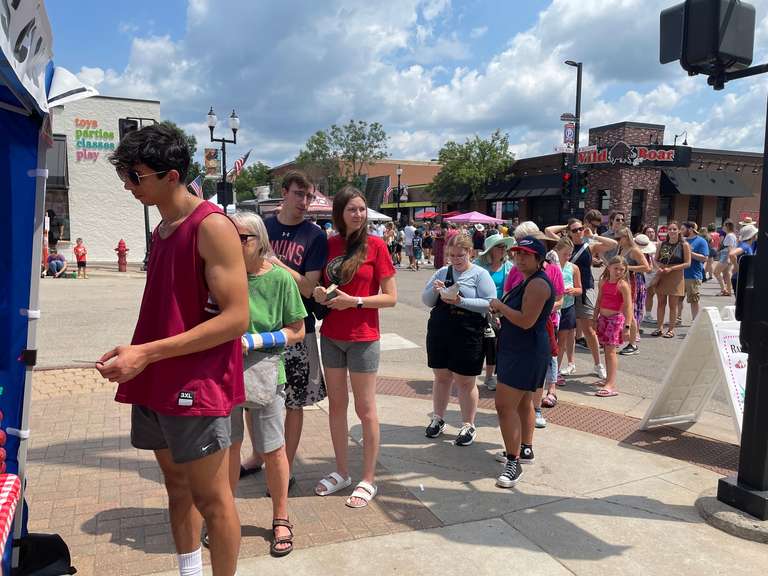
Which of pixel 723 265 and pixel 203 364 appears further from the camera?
pixel 723 265

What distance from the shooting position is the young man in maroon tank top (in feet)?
6.77

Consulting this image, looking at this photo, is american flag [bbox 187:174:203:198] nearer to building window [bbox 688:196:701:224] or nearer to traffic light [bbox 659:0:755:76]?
traffic light [bbox 659:0:755:76]

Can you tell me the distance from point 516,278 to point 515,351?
1058 mm

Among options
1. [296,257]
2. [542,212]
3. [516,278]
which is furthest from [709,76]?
[542,212]

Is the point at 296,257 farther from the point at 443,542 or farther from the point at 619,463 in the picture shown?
the point at 619,463

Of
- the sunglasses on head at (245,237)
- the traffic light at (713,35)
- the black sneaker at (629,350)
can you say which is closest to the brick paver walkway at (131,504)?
the sunglasses on head at (245,237)

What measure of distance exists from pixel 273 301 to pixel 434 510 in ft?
5.32

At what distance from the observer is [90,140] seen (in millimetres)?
22500

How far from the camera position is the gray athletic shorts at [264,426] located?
3.02 m

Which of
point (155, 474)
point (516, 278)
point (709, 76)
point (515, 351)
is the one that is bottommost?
point (155, 474)

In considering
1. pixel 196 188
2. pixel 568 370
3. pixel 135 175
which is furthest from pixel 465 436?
pixel 196 188

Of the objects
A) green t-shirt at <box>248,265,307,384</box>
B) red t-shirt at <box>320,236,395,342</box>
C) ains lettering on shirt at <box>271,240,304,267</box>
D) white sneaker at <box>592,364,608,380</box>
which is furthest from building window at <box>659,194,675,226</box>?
green t-shirt at <box>248,265,307,384</box>

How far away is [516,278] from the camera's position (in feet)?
15.5

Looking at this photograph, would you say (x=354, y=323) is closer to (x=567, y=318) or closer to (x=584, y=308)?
(x=567, y=318)
